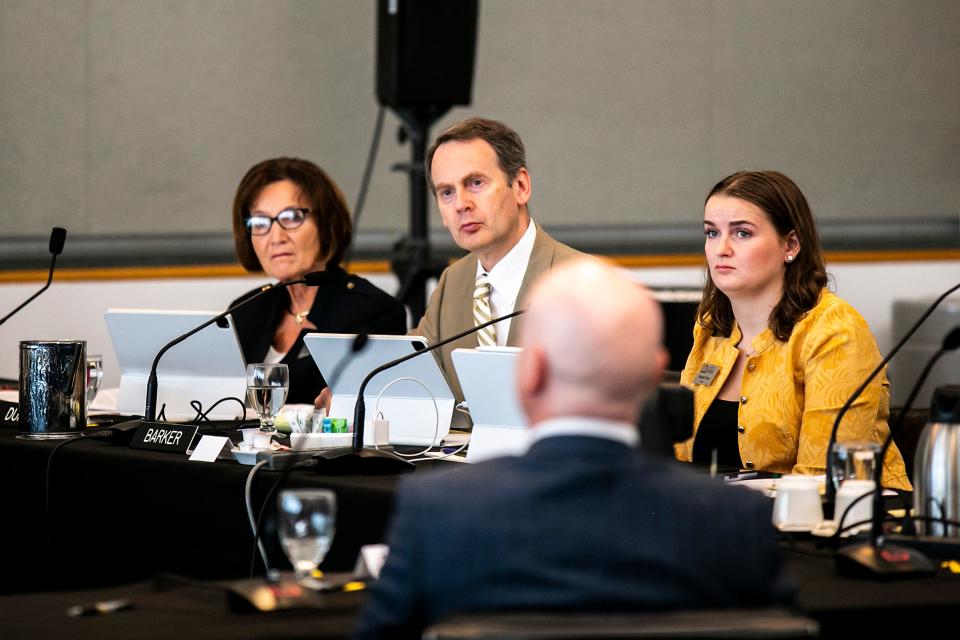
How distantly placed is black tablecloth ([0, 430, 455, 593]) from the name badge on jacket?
811mm

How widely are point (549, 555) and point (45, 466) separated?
193 centimetres

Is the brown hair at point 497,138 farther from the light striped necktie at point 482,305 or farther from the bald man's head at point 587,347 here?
the bald man's head at point 587,347

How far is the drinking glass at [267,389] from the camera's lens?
9.05ft

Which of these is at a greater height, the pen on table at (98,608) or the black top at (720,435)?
the black top at (720,435)

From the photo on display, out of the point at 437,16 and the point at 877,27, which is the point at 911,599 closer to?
the point at 437,16

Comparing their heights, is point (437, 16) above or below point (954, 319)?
above

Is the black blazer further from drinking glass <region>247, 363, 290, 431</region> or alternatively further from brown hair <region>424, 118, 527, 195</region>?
brown hair <region>424, 118, 527, 195</region>

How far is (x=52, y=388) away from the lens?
296 centimetres

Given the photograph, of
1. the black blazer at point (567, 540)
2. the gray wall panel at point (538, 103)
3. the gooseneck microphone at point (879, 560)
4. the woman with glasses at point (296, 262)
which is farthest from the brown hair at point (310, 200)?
the black blazer at point (567, 540)

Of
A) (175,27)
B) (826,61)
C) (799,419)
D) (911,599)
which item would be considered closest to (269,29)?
(175,27)

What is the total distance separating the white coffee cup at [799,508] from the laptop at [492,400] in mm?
562

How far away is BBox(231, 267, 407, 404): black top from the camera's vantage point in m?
3.40

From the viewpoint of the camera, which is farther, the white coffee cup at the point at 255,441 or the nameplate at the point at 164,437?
the nameplate at the point at 164,437

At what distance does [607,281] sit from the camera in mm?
1165
